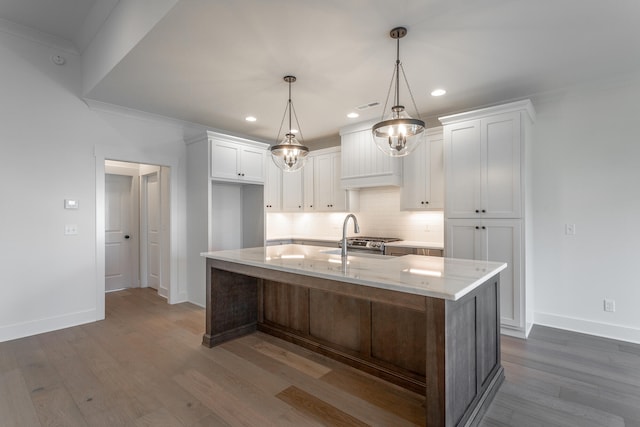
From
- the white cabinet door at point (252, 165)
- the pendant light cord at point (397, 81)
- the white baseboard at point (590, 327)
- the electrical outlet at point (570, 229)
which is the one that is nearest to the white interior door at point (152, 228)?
the white cabinet door at point (252, 165)

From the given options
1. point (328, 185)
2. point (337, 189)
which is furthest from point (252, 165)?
point (337, 189)

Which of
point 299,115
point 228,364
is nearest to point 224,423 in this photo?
point 228,364

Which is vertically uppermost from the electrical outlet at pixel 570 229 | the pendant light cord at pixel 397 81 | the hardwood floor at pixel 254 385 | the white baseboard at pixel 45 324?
the pendant light cord at pixel 397 81

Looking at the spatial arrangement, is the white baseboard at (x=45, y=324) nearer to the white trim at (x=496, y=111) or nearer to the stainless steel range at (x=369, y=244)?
the stainless steel range at (x=369, y=244)

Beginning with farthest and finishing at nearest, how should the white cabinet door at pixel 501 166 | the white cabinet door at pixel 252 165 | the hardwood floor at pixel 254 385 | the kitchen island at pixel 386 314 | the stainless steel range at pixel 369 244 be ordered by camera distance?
the white cabinet door at pixel 252 165 → the stainless steel range at pixel 369 244 → the white cabinet door at pixel 501 166 → the hardwood floor at pixel 254 385 → the kitchen island at pixel 386 314

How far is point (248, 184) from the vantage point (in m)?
5.38

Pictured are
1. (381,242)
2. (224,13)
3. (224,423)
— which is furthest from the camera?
(381,242)

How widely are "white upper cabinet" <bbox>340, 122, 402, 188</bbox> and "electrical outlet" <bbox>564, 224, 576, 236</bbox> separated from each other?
77.7 inches

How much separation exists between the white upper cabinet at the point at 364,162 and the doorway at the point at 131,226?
3124mm

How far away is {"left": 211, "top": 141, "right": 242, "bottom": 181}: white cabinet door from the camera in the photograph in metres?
4.53

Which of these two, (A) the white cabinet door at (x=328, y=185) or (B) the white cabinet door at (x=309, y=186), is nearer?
(A) the white cabinet door at (x=328, y=185)

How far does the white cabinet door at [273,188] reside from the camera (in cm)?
549

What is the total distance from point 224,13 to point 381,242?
321 cm

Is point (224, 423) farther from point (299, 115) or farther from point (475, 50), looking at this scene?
point (299, 115)
